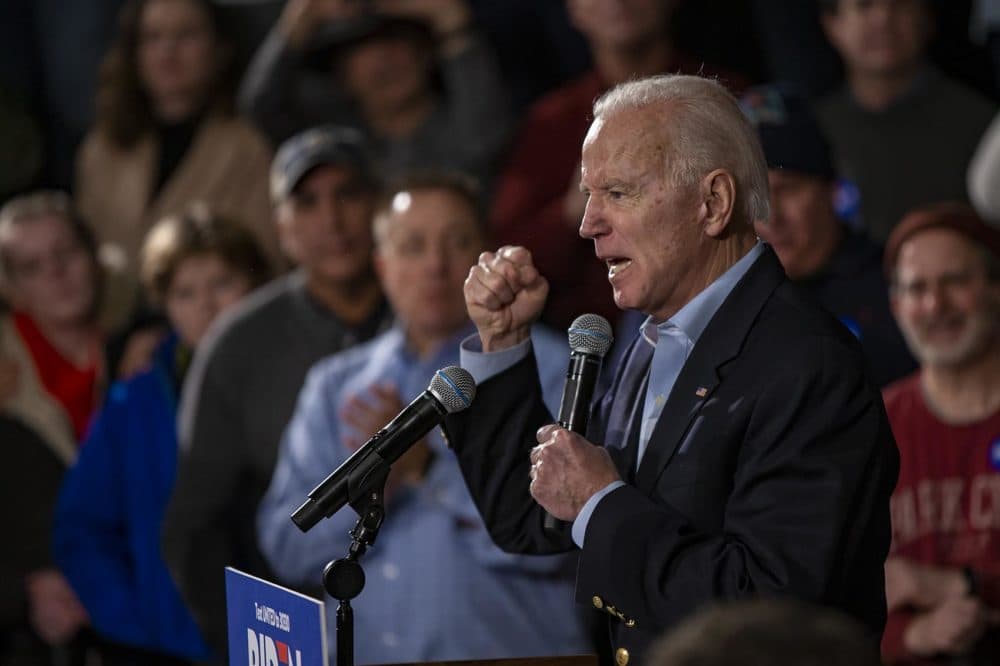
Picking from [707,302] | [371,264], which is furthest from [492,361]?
[371,264]

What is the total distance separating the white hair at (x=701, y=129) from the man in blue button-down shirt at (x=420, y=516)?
1.09m

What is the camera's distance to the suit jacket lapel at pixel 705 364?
6.64ft

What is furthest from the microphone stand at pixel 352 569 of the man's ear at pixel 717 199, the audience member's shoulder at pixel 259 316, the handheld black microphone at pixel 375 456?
the audience member's shoulder at pixel 259 316

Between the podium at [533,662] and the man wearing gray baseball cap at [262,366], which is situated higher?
the man wearing gray baseball cap at [262,366]

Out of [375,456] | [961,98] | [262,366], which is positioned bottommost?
[375,456]

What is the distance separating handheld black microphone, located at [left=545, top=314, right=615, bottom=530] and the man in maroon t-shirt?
5.63 ft

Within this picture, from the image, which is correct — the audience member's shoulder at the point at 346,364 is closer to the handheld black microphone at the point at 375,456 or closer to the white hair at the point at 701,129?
the handheld black microphone at the point at 375,456

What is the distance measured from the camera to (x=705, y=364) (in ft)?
6.70

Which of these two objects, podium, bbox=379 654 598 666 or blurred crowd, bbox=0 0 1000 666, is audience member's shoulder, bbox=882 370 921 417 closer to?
blurred crowd, bbox=0 0 1000 666

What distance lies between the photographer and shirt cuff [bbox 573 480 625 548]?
77.0 inches

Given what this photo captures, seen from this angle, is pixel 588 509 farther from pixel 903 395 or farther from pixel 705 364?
pixel 903 395

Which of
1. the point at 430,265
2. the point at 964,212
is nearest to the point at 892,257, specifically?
the point at 964,212

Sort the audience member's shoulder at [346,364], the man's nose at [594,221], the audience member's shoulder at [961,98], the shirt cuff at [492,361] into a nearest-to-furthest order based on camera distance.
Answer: the man's nose at [594,221] → the shirt cuff at [492,361] → the audience member's shoulder at [346,364] → the audience member's shoulder at [961,98]

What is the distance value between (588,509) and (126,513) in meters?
2.77
